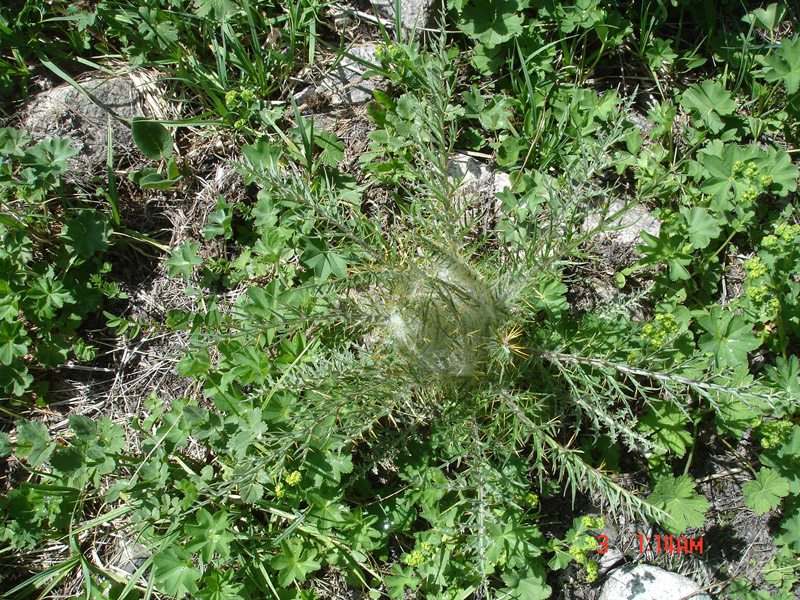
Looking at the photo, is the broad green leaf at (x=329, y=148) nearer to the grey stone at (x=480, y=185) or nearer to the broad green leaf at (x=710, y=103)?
the grey stone at (x=480, y=185)

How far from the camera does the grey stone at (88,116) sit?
10.2ft

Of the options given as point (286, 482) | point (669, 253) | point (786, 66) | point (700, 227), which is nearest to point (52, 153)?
point (286, 482)

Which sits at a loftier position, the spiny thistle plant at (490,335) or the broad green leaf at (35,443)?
the spiny thistle plant at (490,335)

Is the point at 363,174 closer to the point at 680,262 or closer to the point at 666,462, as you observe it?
the point at 680,262

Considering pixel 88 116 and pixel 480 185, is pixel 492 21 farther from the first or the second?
pixel 88 116

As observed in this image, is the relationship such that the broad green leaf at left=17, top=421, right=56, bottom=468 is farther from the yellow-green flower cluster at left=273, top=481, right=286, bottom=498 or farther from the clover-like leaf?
the yellow-green flower cluster at left=273, top=481, right=286, bottom=498

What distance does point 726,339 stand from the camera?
104 inches

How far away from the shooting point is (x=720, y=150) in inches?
115

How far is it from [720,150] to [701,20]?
2.52 ft

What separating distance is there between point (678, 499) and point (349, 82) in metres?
2.59

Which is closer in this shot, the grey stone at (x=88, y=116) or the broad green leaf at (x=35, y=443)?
the broad green leaf at (x=35, y=443)

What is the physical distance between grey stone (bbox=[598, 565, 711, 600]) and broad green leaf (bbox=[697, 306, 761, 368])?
3.20 ft
